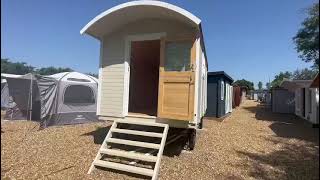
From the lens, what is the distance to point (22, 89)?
1204 cm

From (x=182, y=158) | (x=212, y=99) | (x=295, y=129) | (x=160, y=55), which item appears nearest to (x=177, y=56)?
(x=160, y=55)

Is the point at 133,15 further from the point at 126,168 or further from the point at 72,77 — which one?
the point at 72,77

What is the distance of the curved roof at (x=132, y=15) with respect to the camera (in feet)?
17.2

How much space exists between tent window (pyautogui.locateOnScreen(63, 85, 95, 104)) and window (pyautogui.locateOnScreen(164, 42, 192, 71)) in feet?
21.1

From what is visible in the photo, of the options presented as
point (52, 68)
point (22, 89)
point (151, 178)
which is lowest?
point (151, 178)

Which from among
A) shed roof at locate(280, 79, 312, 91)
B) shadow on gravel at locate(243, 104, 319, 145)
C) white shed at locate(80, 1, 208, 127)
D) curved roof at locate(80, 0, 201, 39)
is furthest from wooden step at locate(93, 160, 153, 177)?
curved roof at locate(80, 0, 201, 39)

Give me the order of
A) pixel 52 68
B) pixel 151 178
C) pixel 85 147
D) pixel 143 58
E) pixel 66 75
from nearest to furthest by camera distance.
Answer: pixel 151 178 < pixel 85 147 < pixel 143 58 < pixel 66 75 < pixel 52 68

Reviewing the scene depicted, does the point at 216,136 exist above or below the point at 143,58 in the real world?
below

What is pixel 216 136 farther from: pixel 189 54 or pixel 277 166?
pixel 189 54

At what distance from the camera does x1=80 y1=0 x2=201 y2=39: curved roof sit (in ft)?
17.2

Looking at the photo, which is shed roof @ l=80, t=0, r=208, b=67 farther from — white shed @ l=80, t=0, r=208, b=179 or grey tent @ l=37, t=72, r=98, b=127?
grey tent @ l=37, t=72, r=98, b=127

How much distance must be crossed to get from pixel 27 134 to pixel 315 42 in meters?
8.59

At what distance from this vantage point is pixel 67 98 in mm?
10875

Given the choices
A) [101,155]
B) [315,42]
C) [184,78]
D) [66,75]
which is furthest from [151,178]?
[66,75]
